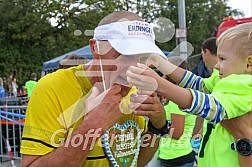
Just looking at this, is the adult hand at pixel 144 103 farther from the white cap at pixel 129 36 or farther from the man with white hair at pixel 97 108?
the white cap at pixel 129 36

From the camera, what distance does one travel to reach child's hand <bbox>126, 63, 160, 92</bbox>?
134 centimetres

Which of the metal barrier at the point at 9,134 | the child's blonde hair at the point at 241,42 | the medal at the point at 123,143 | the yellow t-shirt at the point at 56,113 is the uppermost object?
the child's blonde hair at the point at 241,42

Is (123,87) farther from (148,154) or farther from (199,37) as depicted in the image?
(199,37)

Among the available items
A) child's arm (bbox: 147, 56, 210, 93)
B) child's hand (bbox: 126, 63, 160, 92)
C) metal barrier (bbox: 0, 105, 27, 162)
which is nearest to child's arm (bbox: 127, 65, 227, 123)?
child's hand (bbox: 126, 63, 160, 92)

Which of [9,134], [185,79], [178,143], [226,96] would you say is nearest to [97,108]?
[226,96]

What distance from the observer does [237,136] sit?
5.85ft

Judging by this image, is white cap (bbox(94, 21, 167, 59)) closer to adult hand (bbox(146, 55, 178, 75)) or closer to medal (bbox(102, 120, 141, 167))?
adult hand (bbox(146, 55, 178, 75))

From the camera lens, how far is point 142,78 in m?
1.34

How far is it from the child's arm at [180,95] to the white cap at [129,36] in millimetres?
275

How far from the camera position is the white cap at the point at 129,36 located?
1691 mm

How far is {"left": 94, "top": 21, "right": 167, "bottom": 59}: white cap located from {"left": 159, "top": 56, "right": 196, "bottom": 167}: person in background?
1816mm

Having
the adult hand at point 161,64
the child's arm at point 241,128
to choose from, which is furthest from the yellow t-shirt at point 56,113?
the child's arm at point 241,128

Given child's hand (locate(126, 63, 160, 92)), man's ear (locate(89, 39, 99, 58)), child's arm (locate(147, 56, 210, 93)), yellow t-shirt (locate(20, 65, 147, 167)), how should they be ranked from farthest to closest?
1. child's arm (locate(147, 56, 210, 93))
2. man's ear (locate(89, 39, 99, 58))
3. yellow t-shirt (locate(20, 65, 147, 167))
4. child's hand (locate(126, 63, 160, 92))

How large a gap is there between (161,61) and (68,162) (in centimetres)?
72
